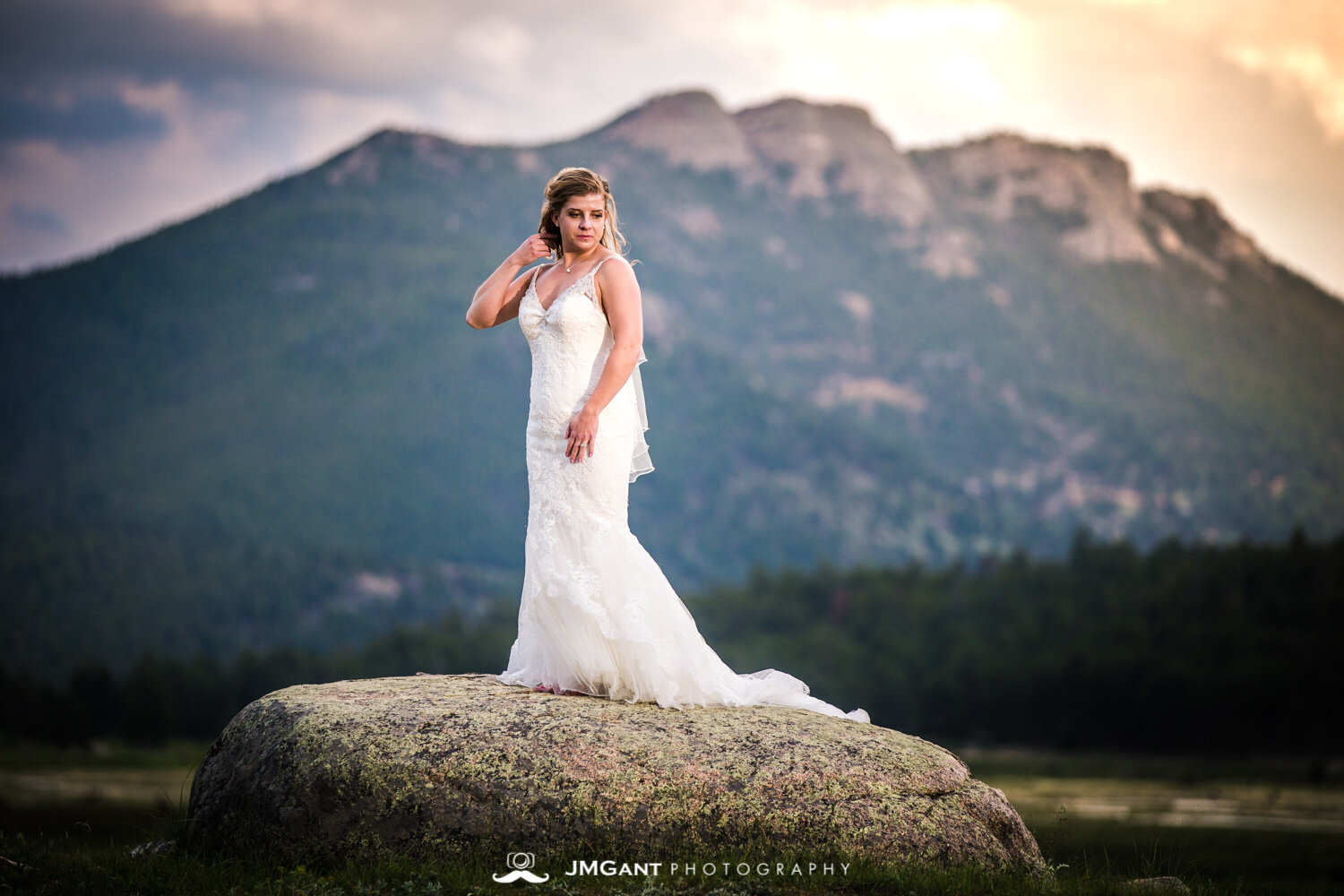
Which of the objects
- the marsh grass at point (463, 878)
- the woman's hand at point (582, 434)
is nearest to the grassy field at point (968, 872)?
the marsh grass at point (463, 878)

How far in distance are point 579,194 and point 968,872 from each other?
16.3 ft

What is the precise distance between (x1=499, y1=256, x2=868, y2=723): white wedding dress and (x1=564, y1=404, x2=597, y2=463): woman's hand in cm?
9

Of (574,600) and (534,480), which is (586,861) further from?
(534,480)

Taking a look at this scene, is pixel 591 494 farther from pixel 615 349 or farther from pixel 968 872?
pixel 968 872

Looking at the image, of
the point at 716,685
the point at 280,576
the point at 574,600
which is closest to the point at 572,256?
the point at 574,600

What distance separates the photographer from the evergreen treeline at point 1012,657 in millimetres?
101500

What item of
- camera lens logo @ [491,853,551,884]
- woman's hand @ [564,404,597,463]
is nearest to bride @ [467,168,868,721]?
woman's hand @ [564,404,597,463]

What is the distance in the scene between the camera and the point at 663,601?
877cm

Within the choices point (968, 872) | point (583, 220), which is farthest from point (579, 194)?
point (968, 872)

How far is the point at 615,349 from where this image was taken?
8664 millimetres

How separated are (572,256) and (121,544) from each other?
18812 centimetres

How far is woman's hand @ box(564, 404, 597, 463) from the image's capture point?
8.67m

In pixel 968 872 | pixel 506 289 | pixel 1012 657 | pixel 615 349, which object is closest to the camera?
pixel 968 872

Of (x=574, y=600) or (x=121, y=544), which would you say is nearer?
(x=574, y=600)
